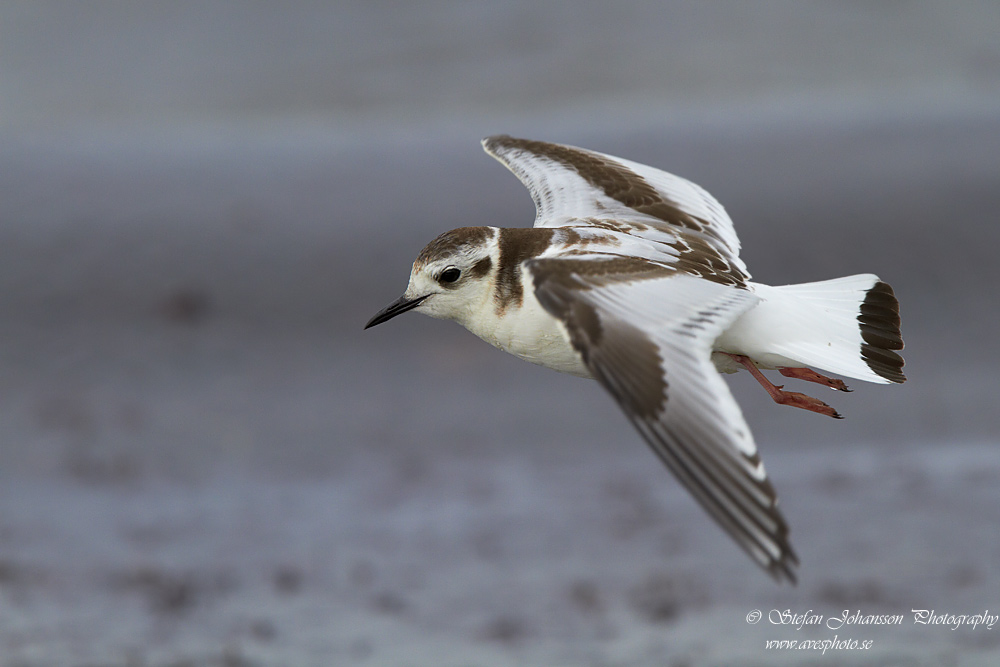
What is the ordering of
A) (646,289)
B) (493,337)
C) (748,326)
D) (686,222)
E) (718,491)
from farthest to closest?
(686,222) → (493,337) → (748,326) → (646,289) → (718,491)

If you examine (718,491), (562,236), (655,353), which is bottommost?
(718,491)

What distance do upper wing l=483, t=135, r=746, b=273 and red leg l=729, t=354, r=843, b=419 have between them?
711 mm

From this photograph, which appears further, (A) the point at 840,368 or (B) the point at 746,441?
(A) the point at 840,368

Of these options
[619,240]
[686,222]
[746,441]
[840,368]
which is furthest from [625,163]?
[746,441]

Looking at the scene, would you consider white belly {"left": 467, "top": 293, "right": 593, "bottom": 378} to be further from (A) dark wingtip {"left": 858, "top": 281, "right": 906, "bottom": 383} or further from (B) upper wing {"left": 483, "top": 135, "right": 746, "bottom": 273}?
(A) dark wingtip {"left": 858, "top": 281, "right": 906, "bottom": 383}

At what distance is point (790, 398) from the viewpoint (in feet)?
14.6

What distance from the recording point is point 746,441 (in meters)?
3.35

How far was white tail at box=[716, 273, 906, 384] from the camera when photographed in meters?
4.37

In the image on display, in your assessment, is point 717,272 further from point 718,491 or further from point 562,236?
point 718,491

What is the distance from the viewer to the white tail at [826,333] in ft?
14.3

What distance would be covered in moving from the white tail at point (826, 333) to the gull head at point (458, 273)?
1047mm

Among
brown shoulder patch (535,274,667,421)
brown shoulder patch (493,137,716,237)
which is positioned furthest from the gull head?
brown shoulder patch (493,137,716,237)

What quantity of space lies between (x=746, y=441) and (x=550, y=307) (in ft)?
2.96

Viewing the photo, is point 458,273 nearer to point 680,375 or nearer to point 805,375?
point 680,375
